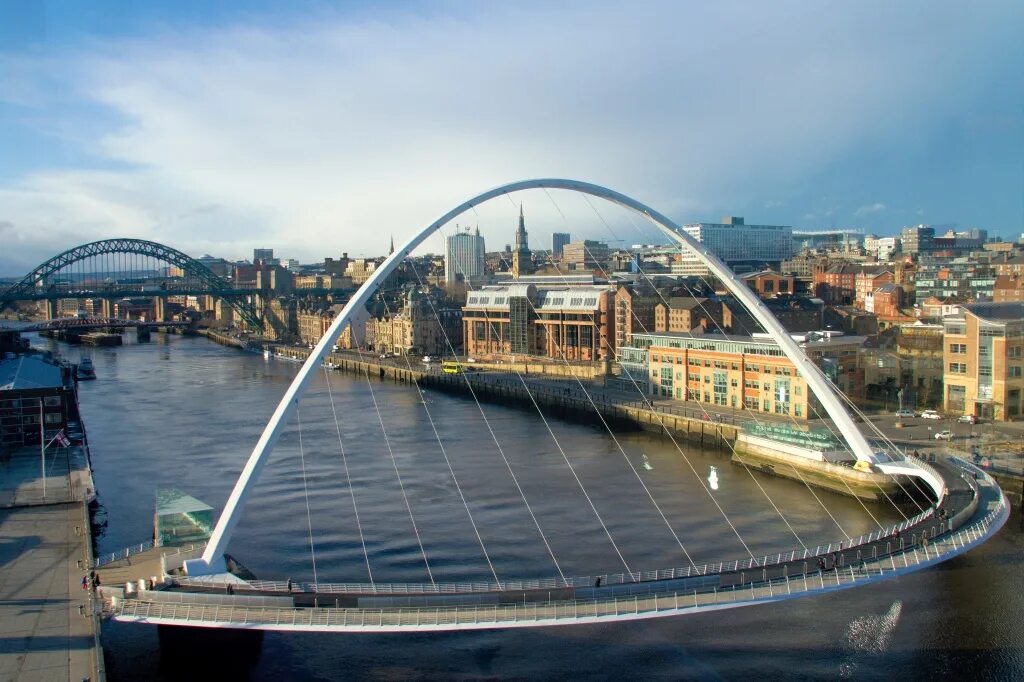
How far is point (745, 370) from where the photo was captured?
25062mm

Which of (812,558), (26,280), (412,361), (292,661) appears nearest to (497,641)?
(292,661)

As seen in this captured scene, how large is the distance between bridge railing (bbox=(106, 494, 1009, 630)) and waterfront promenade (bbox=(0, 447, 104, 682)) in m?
0.63

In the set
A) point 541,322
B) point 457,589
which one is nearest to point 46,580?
point 457,589

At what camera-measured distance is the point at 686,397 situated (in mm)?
27516

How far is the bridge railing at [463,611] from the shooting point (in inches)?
347

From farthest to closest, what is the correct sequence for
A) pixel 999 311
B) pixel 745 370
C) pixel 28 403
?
pixel 745 370
pixel 999 311
pixel 28 403

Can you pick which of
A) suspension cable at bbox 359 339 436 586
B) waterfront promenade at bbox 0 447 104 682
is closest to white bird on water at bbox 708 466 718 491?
suspension cable at bbox 359 339 436 586

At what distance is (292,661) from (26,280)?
2487 inches

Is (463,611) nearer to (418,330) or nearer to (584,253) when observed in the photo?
(418,330)

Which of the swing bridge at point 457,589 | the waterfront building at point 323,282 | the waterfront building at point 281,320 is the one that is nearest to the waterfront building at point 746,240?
the waterfront building at point 323,282

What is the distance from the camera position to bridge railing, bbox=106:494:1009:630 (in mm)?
8820

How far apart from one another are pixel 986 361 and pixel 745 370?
591cm

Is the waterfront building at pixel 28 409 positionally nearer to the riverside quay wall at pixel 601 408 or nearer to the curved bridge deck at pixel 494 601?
the riverside quay wall at pixel 601 408

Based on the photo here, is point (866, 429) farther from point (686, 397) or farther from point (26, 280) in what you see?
point (26, 280)
